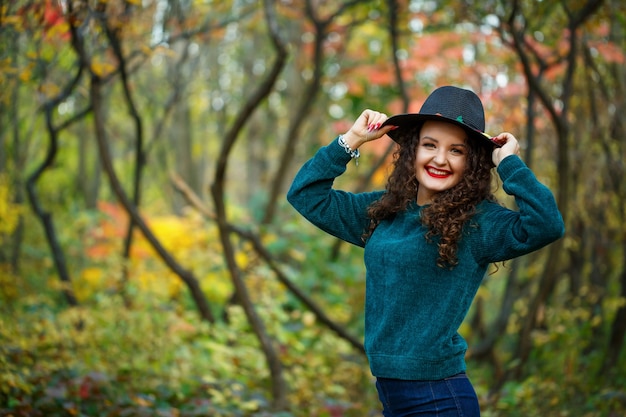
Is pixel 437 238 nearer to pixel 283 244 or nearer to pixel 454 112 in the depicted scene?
pixel 454 112

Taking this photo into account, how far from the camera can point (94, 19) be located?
464 centimetres

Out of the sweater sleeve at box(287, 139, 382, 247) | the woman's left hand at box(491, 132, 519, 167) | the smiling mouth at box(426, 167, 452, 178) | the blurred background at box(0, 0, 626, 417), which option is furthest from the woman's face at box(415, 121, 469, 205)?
the blurred background at box(0, 0, 626, 417)

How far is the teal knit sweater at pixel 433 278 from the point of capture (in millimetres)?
2344

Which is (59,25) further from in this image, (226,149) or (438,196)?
(438,196)

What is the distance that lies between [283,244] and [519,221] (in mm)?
4969

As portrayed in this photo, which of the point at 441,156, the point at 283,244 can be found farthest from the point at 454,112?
the point at 283,244

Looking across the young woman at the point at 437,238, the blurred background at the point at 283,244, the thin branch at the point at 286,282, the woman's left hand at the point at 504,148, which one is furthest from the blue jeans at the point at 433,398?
the thin branch at the point at 286,282

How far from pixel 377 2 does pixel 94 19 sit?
3.68 metres

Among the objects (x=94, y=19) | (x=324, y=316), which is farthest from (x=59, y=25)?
(x=324, y=316)

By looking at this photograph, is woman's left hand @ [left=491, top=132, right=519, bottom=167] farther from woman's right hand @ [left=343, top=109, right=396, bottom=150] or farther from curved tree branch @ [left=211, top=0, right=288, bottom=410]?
curved tree branch @ [left=211, top=0, right=288, bottom=410]

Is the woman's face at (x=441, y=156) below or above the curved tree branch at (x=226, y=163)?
below

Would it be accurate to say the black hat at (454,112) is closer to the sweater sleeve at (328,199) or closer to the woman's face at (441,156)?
the woman's face at (441,156)

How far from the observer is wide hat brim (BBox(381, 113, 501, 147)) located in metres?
2.50

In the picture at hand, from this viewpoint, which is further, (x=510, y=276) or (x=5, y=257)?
(x=5, y=257)
